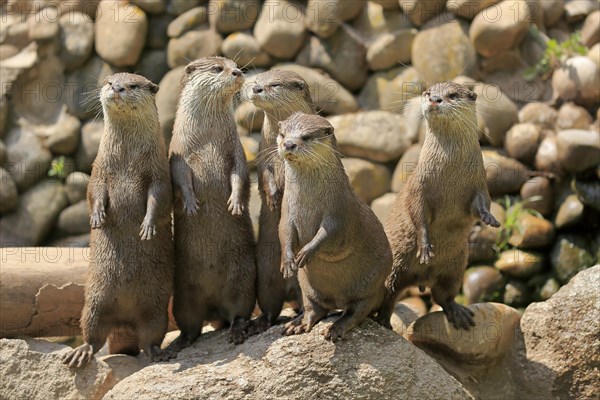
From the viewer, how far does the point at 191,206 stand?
13.5 feet

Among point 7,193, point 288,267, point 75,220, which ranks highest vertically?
point 288,267

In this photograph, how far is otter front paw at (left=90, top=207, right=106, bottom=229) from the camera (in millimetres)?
4094

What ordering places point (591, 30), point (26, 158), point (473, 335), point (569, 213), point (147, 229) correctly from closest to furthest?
point (147, 229) < point (473, 335) < point (569, 213) < point (591, 30) < point (26, 158)

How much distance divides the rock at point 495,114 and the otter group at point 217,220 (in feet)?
11.1

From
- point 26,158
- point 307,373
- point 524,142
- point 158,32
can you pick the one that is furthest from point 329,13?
point 307,373

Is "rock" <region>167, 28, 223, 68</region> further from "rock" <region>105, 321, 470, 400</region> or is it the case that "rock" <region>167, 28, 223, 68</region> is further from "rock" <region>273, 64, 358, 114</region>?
"rock" <region>105, 321, 470, 400</region>

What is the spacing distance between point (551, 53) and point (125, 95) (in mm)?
4690

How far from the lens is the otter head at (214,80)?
435 cm

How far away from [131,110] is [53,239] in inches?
187

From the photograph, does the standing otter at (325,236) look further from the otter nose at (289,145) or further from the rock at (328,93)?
the rock at (328,93)

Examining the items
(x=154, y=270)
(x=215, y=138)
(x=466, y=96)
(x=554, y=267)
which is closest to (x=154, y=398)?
(x=154, y=270)

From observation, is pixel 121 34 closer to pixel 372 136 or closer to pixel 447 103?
pixel 372 136

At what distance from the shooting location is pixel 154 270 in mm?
4262

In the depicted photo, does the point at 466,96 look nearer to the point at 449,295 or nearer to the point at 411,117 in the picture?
the point at 449,295
